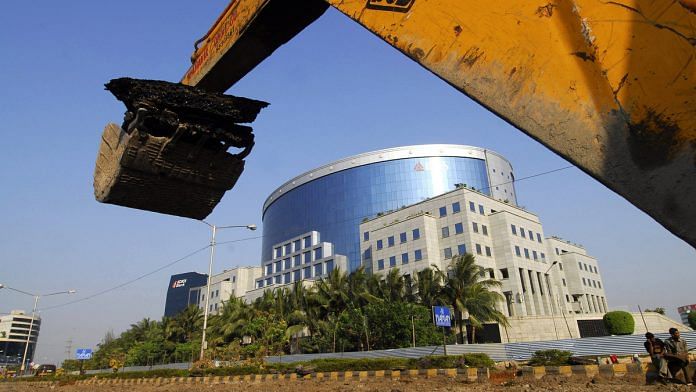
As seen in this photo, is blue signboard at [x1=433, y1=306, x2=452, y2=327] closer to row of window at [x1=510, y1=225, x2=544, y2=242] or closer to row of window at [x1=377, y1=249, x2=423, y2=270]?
row of window at [x1=377, y1=249, x2=423, y2=270]

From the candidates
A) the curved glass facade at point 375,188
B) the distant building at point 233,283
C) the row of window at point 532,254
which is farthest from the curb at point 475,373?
the distant building at point 233,283

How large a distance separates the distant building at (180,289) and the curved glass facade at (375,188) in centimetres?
6796

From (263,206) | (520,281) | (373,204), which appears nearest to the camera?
(520,281)

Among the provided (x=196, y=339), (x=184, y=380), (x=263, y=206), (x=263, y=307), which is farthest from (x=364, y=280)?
(x=263, y=206)

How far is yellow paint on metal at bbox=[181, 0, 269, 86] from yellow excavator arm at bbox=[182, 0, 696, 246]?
5.30ft

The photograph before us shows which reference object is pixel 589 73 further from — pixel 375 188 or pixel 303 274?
pixel 303 274

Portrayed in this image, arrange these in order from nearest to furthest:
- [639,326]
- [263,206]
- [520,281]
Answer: [639,326], [520,281], [263,206]

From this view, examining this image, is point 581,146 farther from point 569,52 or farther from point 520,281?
point 520,281

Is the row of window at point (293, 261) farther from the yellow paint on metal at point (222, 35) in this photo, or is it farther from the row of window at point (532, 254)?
the yellow paint on metal at point (222, 35)

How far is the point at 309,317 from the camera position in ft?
117

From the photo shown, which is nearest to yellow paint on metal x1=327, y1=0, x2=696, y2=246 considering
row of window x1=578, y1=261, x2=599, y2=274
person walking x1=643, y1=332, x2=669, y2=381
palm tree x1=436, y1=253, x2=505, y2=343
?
person walking x1=643, y1=332, x2=669, y2=381

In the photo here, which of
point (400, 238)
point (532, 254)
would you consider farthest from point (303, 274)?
point (532, 254)

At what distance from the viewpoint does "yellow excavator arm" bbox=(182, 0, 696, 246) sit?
3.99ft

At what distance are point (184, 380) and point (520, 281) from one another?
108 feet
